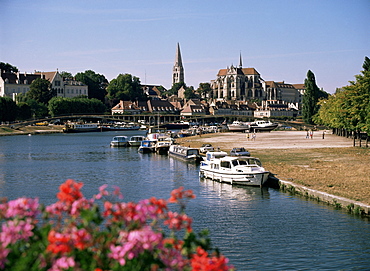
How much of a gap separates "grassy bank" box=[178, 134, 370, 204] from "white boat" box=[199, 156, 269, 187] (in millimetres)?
1800

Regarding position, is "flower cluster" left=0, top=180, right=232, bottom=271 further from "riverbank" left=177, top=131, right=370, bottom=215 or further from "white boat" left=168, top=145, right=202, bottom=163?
"white boat" left=168, top=145, right=202, bottom=163

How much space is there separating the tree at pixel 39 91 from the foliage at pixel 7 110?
2559 centimetres

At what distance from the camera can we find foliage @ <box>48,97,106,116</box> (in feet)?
553

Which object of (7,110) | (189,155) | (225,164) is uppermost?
(7,110)

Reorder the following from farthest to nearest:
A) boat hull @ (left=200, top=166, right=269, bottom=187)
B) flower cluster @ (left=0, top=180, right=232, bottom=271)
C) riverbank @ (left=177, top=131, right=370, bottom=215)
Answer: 1. boat hull @ (left=200, top=166, right=269, bottom=187)
2. riverbank @ (left=177, top=131, right=370, bottom=215)
3. flower cluster @ (left=0, top=180, right=232, bottom=271)

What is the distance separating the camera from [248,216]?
2881 cm

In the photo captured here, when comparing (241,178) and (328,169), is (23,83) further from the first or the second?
(328,169)

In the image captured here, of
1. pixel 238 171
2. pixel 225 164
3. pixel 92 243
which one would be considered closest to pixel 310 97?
pixel 225 164

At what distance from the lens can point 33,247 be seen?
8789mm

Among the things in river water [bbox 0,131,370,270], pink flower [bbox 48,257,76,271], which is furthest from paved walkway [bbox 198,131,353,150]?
pink flower [bbox 48,257,76,271]

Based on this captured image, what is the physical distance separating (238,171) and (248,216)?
1109cm

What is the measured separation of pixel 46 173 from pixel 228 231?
29824 millimetres

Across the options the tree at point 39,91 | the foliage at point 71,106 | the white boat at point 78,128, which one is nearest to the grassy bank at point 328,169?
the white boat at point 78,128

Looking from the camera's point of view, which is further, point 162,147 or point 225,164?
point 162,147
